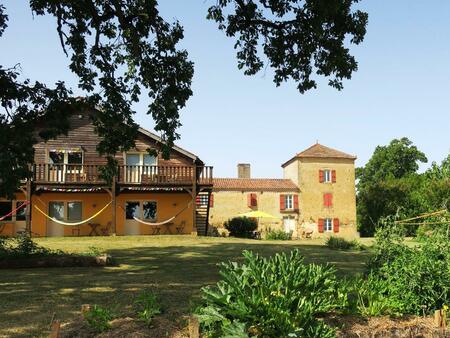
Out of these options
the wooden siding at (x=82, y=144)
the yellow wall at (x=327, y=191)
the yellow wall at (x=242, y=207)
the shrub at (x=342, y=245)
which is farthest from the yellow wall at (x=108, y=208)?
the yellow wall at (x=327, y=191)

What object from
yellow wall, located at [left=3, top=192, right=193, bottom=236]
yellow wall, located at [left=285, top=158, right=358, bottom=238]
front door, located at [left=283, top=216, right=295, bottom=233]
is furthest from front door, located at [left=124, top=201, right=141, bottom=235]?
yellow wall, located at [left=285, top=158, right=358, bottom=238]

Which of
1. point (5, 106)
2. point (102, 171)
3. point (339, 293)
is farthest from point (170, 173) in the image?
point (339, 293)

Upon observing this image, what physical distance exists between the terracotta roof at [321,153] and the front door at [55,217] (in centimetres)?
2222


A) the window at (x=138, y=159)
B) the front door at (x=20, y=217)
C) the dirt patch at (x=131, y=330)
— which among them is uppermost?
the window at (x=138, y=159)

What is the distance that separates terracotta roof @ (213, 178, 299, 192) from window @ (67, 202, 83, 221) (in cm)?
1485

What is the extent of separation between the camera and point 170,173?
2800cm

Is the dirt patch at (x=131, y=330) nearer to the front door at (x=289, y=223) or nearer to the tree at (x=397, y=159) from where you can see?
the front door at (x=289, y=223)

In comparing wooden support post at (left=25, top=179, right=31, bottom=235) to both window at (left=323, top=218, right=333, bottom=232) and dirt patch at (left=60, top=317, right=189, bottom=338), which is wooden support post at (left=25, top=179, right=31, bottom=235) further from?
window at (left=323, top=218, right=333, bottom=232)

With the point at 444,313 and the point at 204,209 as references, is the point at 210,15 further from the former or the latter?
the point at 204,209

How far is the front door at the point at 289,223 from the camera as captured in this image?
139 ft

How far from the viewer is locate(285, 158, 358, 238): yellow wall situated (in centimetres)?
4284

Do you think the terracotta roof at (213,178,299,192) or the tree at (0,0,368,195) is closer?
the tree at (0,0,368,195)

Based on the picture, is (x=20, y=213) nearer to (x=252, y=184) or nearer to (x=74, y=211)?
(x=74, y=211)

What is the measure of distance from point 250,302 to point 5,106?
9663mm
